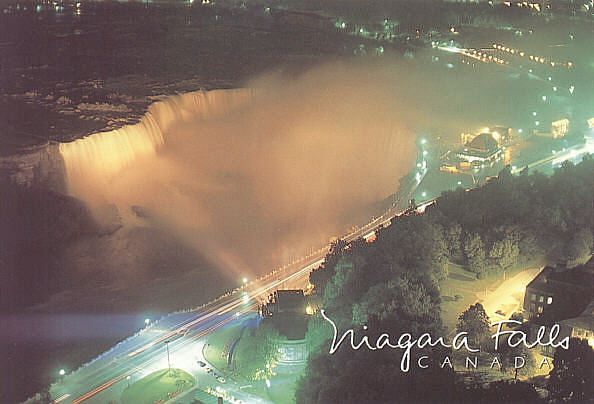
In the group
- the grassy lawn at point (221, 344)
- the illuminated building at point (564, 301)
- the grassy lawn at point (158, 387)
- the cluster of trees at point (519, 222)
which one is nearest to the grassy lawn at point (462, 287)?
the cluster of trees at point (519, 222)

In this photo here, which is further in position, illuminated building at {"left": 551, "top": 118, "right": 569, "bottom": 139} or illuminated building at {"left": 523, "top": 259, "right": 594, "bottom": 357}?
illuminated building at {"left": 551, "top": 118, "right": 569, "bottom": 139}

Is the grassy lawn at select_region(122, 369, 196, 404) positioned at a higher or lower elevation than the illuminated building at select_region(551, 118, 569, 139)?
lower

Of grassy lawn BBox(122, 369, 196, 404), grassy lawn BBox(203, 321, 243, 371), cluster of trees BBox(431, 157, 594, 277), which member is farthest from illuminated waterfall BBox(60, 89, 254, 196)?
cluster of trees BBox(431, 157, 594, 277)

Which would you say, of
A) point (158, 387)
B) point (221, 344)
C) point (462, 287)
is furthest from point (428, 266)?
point (158, 387)

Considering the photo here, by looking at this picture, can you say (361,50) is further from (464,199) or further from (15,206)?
(464,199)

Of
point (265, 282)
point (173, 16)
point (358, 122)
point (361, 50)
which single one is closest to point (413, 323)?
point (265, 282)

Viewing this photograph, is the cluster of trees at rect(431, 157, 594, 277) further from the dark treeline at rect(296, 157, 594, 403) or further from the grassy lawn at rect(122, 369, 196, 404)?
the grassy lawn at rect(122, 369, 196, 404)

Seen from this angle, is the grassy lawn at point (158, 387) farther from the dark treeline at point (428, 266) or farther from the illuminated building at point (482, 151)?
the illuminated building at point (482, 151)
